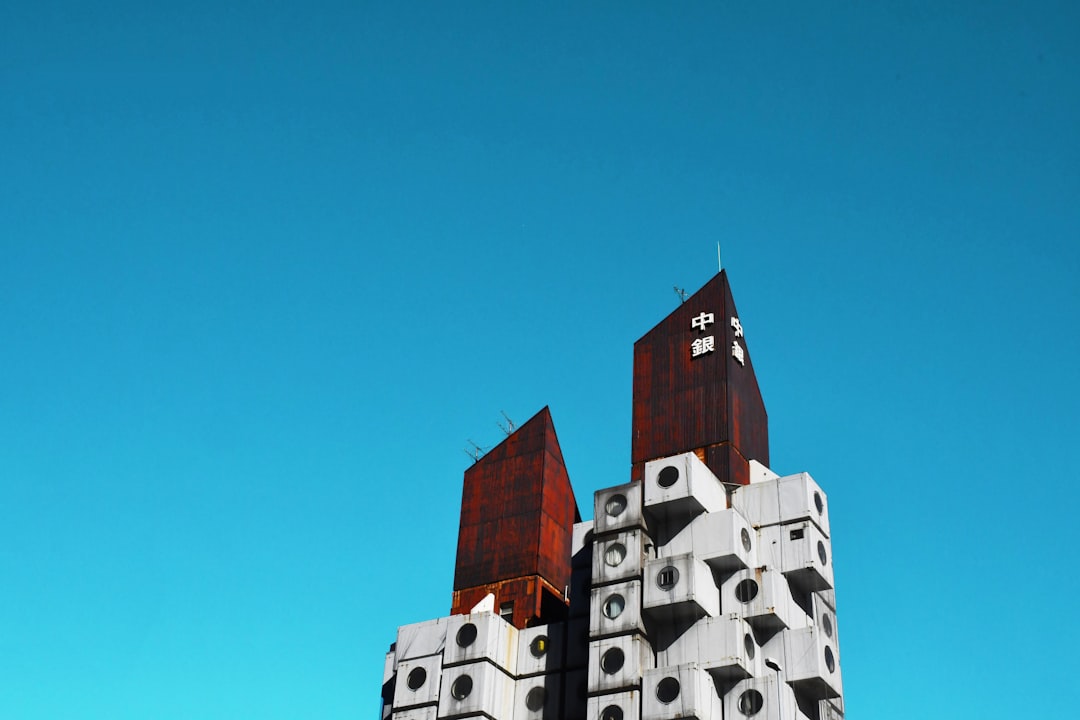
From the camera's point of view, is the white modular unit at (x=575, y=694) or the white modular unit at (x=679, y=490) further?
the white modular unit at (x=575, y=694)

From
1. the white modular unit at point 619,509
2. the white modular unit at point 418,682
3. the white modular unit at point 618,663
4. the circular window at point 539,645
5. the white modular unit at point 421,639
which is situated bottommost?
the white modular unit at point 618,663

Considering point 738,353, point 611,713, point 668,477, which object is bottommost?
point 611,713

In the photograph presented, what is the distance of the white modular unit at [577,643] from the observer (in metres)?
70.1

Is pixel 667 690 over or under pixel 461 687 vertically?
under

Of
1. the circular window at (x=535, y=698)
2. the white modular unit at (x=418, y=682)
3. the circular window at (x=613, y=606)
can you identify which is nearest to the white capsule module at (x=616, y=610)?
the circular window at (x=613, y=606)

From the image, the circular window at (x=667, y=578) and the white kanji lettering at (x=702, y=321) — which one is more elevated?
the white kanji lettering at (x=702, y=321)

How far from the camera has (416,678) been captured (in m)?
72.9

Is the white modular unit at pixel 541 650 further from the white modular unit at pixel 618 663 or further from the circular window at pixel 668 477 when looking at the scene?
the circular window at pixel 668 477

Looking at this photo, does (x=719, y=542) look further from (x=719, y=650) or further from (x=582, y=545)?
(x=582, y=545)

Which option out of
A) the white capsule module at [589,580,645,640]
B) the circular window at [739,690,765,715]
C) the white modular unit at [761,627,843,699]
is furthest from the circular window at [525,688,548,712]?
the white modular unit at [761,627,843,699]

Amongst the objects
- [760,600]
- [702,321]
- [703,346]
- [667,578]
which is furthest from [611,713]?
[702,321]

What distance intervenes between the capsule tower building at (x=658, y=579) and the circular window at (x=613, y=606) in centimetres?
11

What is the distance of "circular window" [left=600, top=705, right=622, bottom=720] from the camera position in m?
63.7

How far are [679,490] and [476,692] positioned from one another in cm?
1614
